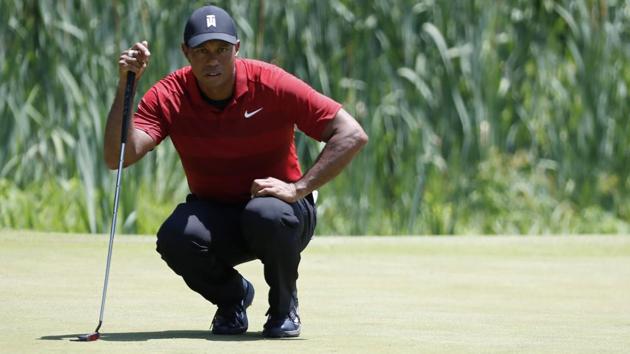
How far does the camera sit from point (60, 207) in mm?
9680

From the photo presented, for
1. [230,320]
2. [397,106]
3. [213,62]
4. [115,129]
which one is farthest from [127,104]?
[397,106]

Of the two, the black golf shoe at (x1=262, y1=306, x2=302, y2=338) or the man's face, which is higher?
the man's face

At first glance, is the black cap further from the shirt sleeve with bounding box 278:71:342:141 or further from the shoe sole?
the shoe sole

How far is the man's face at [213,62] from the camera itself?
202 inches

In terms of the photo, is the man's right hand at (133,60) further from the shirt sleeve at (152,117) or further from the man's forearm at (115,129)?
the shirt sleeve at (152,117)

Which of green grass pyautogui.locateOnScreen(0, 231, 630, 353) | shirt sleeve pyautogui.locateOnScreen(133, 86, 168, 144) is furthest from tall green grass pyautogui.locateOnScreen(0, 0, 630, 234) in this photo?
shirt sleeve pyautogui.locateOnScreen(133, 86, 168, 144)

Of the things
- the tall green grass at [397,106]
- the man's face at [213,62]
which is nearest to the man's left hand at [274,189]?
the man's face at [213,62]

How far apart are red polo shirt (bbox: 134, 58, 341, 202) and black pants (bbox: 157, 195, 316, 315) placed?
5.1 inches

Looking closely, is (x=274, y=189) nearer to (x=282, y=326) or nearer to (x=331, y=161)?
(x=331, y=161)

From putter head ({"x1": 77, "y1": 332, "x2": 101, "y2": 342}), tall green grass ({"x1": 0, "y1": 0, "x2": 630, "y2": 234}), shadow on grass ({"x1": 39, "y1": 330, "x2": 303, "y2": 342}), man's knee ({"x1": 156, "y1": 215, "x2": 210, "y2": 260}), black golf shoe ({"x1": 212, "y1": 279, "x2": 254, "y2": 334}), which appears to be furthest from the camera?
tall green grass ({"x1": 0, "y1": 0, "x2": 630, "y2": 234})

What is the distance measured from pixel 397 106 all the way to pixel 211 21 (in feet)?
18.2

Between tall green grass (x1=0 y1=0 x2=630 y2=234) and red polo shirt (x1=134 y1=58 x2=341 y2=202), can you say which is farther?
tall green grass (x1=0 y1=0 x2=630 y2=234)

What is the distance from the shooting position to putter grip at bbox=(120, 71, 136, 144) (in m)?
5.09

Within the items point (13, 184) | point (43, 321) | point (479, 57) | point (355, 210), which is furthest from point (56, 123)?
point (43, 321)
